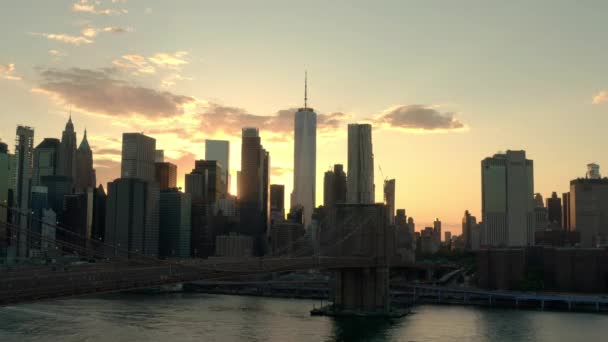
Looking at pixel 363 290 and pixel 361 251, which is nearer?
pixel 363 290

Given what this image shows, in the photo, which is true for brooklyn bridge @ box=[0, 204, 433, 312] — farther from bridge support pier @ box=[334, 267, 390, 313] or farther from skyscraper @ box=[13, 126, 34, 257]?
skyscraper @ box=[13, 126, 34, 257]

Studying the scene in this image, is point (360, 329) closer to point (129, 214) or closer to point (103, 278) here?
point (103, 278)

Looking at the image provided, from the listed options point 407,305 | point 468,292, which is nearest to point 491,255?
point 468,292

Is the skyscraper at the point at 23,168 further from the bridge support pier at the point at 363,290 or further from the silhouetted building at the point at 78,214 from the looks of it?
the bridge support pier at the point at 363,290

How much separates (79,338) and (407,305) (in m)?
37.6

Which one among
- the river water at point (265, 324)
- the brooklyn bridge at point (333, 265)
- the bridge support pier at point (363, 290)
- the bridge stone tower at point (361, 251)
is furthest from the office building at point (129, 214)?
the bridge support pier at point (363, 290)

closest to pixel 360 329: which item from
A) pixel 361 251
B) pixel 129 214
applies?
pixel 361 251

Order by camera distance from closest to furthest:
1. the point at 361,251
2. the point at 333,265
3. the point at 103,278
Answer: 1. the point at 103,278
2. the point at 333,265
3. the point at 361,251

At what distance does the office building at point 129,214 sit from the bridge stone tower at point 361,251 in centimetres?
9804

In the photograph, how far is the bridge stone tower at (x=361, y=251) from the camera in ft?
205

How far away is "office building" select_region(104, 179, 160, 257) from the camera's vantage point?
163625 millimetres

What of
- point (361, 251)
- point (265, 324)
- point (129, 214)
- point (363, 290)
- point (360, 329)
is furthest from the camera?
point (129, 214)

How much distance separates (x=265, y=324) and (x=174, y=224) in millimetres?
127568

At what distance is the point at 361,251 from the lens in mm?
67625
